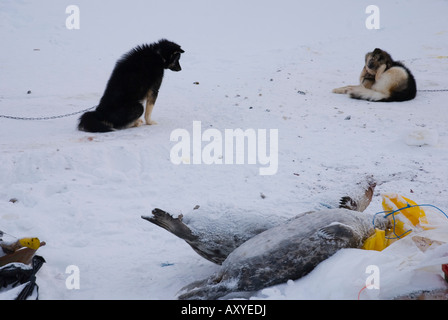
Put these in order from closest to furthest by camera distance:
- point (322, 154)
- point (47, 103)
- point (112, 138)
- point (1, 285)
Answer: point (1, 285) → point (322, 154) → point (112, 138) → point (47, 103)

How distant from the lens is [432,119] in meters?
6.37

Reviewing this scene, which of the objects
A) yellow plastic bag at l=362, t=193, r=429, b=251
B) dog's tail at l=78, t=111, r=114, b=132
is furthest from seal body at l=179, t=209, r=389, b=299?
dog's tail at l=78, t=111, r=114, b=132

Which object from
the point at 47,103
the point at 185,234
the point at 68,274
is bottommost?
the point at 68,274

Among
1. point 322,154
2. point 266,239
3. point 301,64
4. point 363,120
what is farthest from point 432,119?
point 266,239

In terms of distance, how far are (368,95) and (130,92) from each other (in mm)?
3794

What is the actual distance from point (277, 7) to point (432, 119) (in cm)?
940

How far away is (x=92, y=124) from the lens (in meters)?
6.05

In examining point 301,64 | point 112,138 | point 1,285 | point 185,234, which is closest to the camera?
point 1,285

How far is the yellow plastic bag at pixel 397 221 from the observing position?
106 inches

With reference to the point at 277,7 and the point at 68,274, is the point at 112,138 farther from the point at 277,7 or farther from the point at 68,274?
the point at 277,7

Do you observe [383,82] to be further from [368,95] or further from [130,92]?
[130,92]

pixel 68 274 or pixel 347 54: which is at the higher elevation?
pixel 347 54

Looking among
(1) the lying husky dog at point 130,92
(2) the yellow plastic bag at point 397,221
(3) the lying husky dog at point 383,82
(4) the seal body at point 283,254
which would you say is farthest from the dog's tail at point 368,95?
(4) the seal body at point 283,254

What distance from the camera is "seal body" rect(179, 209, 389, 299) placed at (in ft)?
8.00
